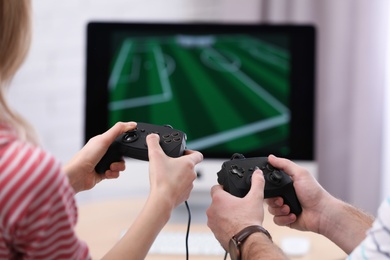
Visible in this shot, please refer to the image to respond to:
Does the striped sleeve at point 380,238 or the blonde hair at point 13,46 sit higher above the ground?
the blonde hair at point 13,46

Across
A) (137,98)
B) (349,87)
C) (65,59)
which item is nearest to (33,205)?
(137,98)

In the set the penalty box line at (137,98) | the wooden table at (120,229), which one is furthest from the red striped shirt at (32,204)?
the penalty box line at (137,98)

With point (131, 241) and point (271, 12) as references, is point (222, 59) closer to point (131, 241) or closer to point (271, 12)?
point (271, 12)

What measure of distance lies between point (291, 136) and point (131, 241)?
1030 millimetres

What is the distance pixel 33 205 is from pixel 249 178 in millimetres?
470

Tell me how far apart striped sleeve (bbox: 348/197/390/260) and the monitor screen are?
996 mm

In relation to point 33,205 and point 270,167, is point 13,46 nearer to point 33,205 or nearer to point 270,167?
point 33,205

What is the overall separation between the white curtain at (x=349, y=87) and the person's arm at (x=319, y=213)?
1025mm

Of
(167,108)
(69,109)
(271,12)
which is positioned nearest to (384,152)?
(271,12)

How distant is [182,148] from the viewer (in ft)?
3.43

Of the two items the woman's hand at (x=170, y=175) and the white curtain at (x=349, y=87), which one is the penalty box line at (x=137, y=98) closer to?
the white curtain at (x=349, y=87)

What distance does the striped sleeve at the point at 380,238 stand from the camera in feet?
2.64

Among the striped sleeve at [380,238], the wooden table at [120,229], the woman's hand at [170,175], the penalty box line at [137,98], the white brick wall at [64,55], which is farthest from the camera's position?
the white brick wall at [64,55]

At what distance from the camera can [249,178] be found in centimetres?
107
